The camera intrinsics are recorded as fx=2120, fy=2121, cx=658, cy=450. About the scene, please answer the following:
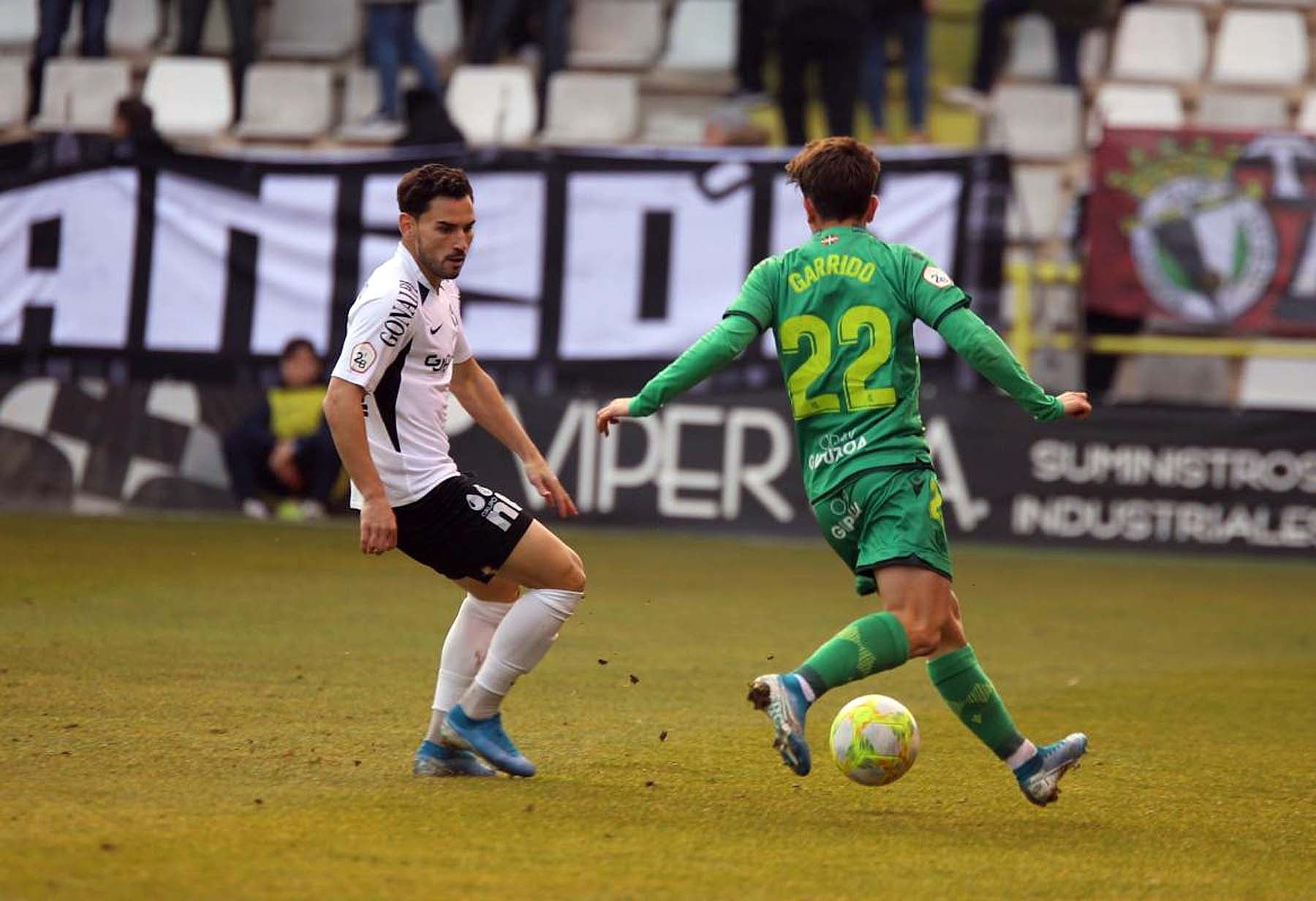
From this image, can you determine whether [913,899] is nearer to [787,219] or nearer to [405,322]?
[405,322]

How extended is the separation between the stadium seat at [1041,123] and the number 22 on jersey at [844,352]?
11.4 metres

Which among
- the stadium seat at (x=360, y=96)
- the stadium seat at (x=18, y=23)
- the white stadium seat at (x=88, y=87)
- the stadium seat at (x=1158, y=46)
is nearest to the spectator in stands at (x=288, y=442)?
the stadium seat at (x=360, y=96)

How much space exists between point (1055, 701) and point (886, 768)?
2.61 m

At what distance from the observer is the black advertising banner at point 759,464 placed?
14.6 metres

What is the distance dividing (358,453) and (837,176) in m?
1.51

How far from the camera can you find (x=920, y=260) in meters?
5.82

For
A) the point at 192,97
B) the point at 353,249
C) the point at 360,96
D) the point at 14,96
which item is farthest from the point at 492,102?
the point at 14,96

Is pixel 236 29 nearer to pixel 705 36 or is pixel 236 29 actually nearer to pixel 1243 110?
pixel 705 36

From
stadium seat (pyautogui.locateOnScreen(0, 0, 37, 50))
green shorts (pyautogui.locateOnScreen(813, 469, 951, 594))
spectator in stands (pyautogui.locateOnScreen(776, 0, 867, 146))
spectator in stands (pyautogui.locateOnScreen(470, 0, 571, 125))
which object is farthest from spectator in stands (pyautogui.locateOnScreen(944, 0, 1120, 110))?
green shorts (pyautogui.locateOnScreen(813, 469, 951, 594))

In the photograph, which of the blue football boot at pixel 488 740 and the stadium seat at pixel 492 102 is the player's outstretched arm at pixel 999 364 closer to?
the blue football boot at pixel 488 740

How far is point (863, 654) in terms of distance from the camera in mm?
5578

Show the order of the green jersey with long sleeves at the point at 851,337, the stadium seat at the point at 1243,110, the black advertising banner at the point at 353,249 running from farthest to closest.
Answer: the stadium seat at the point at 1243,110
the black advertising banner at the point at 353,249
the green jersey with long sleeves at the point at 851,337

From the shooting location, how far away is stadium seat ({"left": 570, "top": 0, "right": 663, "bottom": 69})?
1758 centimetres

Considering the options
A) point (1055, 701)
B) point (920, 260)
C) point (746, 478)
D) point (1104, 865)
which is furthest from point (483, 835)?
point (746, 478)
